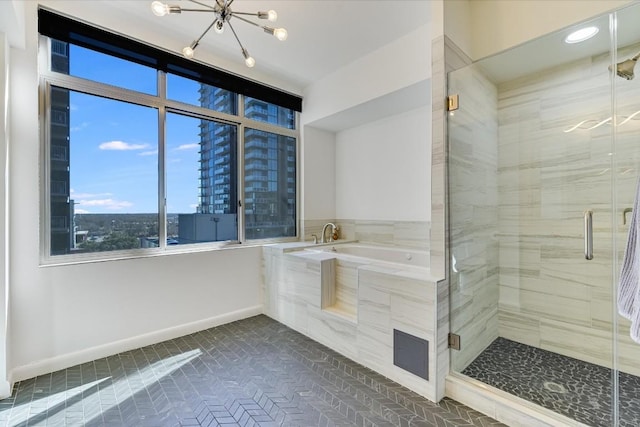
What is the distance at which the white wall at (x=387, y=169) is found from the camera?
331cm

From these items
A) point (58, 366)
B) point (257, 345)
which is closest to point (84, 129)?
point (58, 366)

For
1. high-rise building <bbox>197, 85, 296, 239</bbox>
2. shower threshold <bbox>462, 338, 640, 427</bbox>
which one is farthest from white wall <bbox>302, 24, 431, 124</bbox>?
shower threshold <bbox>462, 338, 640, 427</bbox>

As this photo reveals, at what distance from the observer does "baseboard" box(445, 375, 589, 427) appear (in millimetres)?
1581

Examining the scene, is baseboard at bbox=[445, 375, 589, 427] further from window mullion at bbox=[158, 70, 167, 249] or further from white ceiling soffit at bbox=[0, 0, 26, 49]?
white ceiling soffit at bbox=[0, 0, 26, 49]

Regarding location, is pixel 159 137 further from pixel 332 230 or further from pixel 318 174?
pixel 332 230

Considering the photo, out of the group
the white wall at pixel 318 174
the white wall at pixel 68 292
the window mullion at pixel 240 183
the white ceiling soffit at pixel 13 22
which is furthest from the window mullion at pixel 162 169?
the white wall at pixel 318 174

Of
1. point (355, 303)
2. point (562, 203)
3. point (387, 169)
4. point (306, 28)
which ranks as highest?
point (306, 28)

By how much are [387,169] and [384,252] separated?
41.4 inches

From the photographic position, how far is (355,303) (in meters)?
2.64

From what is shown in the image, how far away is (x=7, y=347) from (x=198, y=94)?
2.63m

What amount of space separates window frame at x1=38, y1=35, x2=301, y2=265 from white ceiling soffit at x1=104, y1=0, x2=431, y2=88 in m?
0.50

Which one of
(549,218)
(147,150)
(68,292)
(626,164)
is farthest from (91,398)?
(626,164)

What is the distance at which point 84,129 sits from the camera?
→ 8.13 ft

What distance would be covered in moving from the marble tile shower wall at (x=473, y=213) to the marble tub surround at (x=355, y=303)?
0.96ft
